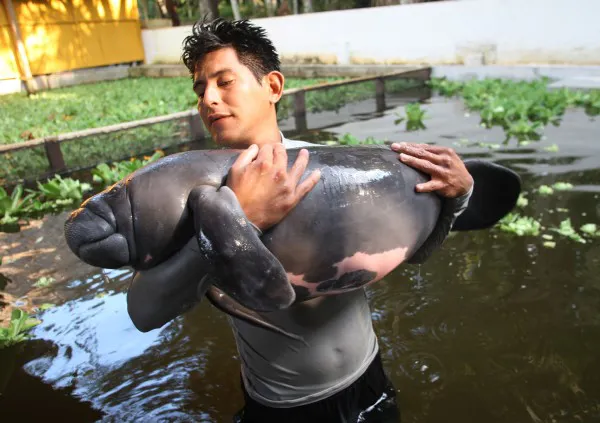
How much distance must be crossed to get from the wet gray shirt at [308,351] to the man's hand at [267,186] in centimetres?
45

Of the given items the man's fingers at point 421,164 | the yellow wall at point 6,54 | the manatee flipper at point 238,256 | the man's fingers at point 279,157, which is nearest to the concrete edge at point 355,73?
the yellow wall at point 6,54

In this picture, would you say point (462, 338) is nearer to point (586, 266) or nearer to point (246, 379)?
point (586, 266)

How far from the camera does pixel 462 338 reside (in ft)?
10.6

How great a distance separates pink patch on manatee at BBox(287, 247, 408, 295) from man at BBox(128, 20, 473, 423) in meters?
0.19

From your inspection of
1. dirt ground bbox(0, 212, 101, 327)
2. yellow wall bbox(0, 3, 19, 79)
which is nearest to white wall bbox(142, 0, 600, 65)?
yellow wall bbox(0, 3, 19, 79)

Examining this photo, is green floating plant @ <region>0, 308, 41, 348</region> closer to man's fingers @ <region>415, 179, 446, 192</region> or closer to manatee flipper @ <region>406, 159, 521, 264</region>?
manatee flipper @ <region>406, 159, 521, 264</region>

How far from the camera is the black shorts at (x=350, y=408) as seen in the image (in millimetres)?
1806

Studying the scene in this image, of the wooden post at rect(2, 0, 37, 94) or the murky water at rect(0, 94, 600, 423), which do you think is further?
the wooden post at rect(2, 0, 37, 94)

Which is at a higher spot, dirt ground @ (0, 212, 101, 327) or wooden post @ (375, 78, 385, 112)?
wooden post @ (375, 78, 385, 112)

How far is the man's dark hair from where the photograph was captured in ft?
5.57

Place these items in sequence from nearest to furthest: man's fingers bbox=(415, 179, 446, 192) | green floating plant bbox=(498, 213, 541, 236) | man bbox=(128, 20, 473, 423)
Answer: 1. man bbox=(128, 20, 473, 423)
2. man's fingers bbox=(415, 179, 446, 192)
3. green floating plant bbox=(498, 213, 541, 236)

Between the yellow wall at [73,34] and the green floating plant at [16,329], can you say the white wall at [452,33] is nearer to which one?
the yellow wall at [73,34]

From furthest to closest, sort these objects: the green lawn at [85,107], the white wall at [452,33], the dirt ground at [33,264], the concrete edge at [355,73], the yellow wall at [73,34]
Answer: the yellow wall at [73,34] → the white wall at [452,33] → the concrete edge at [355,73] → the green lawn at [85,107] → the dirt ground at [33,264]

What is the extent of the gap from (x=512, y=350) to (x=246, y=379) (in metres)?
1.88
